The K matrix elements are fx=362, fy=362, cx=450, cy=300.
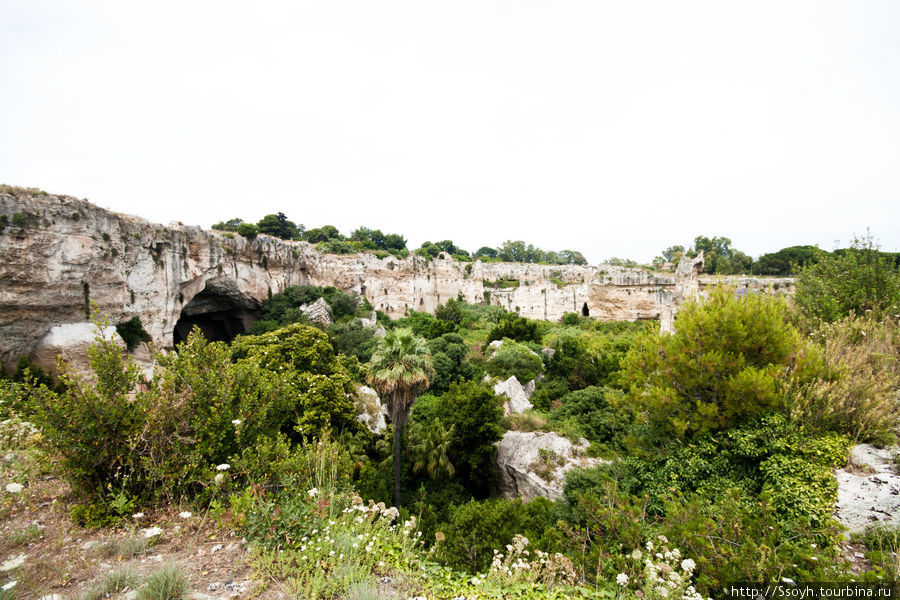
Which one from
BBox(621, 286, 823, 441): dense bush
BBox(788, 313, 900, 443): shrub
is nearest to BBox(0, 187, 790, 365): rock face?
BBox(788, 313, 900, 443): shrub

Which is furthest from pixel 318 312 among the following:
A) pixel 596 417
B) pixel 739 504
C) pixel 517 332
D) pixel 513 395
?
pixel 739 504

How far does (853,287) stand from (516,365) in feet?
49.2

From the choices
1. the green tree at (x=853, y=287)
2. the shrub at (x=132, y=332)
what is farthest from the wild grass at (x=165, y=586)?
the shrub at (x=132, y=332)

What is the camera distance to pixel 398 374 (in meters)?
11.4

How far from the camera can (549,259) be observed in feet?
283

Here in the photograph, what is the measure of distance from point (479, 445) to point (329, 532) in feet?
34.2

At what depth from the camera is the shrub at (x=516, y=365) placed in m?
21.9

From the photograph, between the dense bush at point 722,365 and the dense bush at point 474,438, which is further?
the dense bush at point 474,438

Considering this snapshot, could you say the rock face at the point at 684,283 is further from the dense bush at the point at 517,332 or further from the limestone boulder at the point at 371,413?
the limestone boulder at the point at 371,413

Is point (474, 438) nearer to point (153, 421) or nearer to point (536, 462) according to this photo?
point (536, 462)

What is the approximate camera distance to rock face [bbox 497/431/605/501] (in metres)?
11.7

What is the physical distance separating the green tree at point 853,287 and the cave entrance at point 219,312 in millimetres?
30644

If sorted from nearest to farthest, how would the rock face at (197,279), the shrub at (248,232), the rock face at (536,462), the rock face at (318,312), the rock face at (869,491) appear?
the rock face at (869,491), the rock face at (536,462), the rock face at (197,279), the shrub at (248,232), the rock face at (318,312)

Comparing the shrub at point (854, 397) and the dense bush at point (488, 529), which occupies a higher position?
the shrub at point (854, 397)
